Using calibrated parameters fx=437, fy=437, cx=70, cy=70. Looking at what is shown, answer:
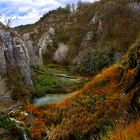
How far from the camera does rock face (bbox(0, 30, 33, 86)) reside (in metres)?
94.1

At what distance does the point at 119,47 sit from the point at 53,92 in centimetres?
2434

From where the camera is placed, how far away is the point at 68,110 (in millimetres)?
17906

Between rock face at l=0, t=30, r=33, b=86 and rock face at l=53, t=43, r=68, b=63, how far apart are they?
147 ft

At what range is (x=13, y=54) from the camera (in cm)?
9800

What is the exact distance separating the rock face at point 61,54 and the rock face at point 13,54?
4483cm

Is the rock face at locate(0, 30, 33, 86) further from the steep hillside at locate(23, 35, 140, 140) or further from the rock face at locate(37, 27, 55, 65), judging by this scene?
the steep hillside at locate(23, 35, 140, 140)


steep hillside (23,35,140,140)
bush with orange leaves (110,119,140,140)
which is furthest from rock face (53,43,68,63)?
bush with orange leaves (110,119,140,140)

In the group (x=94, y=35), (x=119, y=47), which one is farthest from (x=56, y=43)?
(x=119, y=47)

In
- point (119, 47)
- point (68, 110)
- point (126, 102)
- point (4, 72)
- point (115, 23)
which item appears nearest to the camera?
point (126, 102)

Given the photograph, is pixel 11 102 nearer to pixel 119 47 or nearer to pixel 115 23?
pixel 119 47

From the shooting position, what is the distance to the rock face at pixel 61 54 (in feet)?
484

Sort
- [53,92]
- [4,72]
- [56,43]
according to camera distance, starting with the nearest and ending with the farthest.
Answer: [4,72] < [53,92] < [56,43]

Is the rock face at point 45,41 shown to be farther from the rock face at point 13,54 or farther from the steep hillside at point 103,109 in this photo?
the steep hillside at point 103,109

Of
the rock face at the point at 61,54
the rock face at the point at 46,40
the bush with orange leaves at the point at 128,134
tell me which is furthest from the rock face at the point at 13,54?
the bush with orange leaves at the point at 128,134
